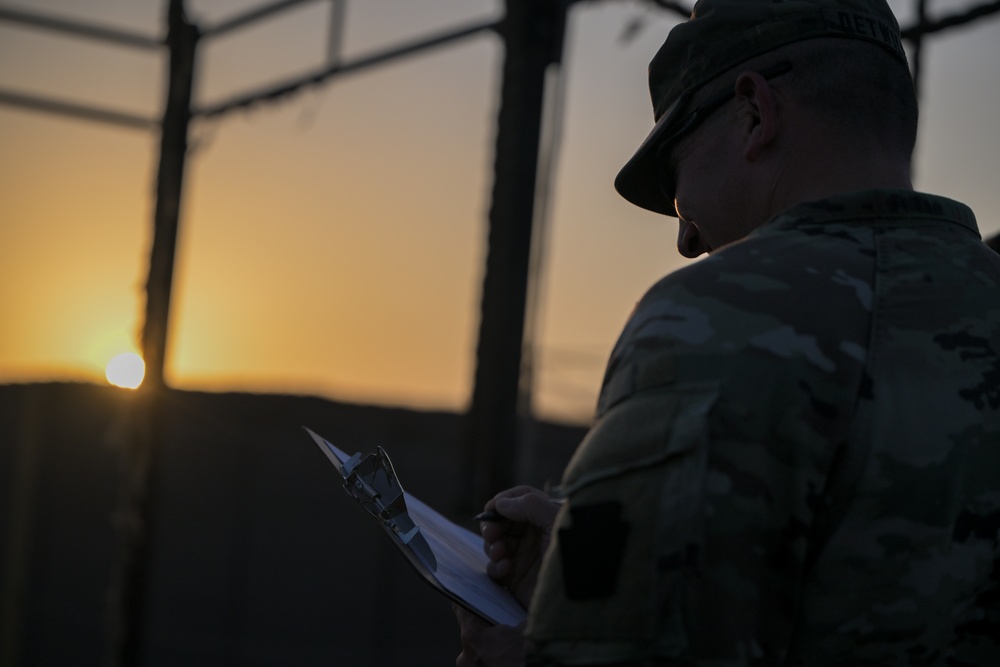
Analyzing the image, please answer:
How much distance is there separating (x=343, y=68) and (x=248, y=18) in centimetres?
97

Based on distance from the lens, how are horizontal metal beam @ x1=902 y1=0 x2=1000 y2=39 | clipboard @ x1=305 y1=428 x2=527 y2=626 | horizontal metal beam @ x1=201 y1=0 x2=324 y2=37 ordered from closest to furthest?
clipboard @ x1=305 y1=428 x2=527 y2=626 < horizontal metal beam @ x1=902 y1=0 x2=1000 y2=39 < horizontal metal beam @ x1=201 y1=0 x2=324 y2=37

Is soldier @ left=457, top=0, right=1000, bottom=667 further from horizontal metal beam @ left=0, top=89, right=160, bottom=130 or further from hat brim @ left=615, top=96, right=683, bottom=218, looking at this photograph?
A: horizontal metal beam @ left=0, top=89, right=160, bottom=130

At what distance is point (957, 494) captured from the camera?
4.40 feet

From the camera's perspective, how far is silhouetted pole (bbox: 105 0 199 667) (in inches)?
297

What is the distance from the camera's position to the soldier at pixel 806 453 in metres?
1.22

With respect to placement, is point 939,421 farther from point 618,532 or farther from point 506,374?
point 506,374

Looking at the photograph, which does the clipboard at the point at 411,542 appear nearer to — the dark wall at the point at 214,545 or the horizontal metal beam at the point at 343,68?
the horizontal metal beam at the point at 343,68

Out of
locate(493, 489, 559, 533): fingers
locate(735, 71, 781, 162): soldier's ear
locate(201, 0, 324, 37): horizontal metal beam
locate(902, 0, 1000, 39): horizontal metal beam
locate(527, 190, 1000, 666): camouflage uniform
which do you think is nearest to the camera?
locate(527, 190, 1000, 666): camouflage uniform

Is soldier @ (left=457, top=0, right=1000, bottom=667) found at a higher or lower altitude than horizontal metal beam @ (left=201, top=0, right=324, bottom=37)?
lower

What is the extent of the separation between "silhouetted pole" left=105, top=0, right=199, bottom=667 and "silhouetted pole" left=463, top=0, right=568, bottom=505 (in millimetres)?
3088

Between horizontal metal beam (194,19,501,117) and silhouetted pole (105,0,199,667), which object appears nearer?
horizontal metal beam (194,19,501,117)

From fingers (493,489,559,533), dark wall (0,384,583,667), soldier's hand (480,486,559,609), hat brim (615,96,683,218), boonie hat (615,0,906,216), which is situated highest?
boonie hat (615,0,906,216)

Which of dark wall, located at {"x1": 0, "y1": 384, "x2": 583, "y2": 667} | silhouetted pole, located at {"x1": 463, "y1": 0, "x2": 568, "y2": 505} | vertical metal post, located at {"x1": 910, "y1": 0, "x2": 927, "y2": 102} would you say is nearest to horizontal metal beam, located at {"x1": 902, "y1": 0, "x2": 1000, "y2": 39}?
vertical metal post, located at {"x1": 910, "y1": 0, "x2": 927, "y2": 102}

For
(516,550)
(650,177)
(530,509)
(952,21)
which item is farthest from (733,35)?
(952,21)
